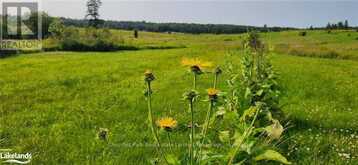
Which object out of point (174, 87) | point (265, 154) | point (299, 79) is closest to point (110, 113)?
point (174, 87)

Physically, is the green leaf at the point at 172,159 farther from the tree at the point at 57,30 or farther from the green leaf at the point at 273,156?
the tree at the point at 57,30

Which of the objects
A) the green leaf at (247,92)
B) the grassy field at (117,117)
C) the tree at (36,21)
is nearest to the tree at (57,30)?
the tree at (36,21)

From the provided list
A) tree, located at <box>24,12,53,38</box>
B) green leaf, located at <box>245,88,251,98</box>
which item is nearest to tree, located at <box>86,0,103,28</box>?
tree, located at <box>24,12,53,38</box>

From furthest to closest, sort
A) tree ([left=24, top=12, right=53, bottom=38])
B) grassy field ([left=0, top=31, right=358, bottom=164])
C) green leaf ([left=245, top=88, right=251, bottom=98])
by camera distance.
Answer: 1. tree ([left=24, top=12, right=53, bottom=38])
2. green leaf ([left=245, top=88, right=251, bottom=98])
3. grassy field ([left=0, top=31, right=358, bottom=164])

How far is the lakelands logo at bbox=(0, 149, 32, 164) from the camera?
6.75 meters

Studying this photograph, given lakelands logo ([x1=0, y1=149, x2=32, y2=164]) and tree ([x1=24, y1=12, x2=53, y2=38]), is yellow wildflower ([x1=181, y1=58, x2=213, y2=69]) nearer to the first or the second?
lakelands logo ([x1=0, y1=149, x2=32, y2=164])

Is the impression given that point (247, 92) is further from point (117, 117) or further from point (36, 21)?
point (36, 21)

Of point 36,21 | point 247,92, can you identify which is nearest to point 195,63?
point 247,92

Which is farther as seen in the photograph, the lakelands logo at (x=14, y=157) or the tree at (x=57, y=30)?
A: the tree at (x=57, y=30)

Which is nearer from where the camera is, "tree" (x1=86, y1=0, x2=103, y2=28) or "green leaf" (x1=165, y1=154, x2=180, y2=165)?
"green leaf" (x1=165, y1=154, x2=180, y2=165)

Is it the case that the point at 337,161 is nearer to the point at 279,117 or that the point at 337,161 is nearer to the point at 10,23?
the point at 279,117

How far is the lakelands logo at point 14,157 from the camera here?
266 inches

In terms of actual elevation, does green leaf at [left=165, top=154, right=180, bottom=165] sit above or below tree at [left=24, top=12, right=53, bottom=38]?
below

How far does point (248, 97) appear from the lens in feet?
27.5
